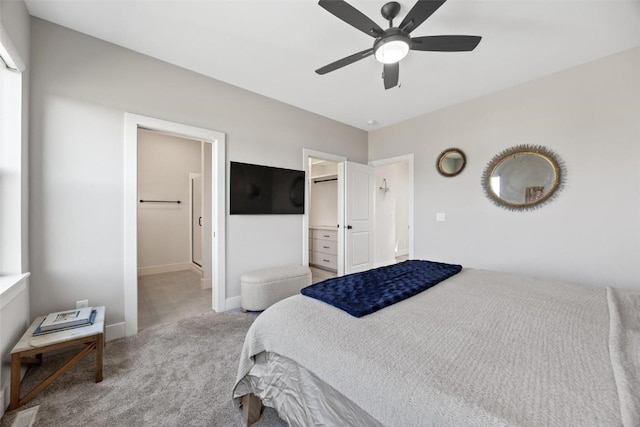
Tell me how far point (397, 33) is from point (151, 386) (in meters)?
2.84

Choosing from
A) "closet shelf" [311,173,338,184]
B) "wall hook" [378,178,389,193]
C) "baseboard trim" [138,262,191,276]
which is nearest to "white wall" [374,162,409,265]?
Answer: "wall hook" [378,178,389,193]

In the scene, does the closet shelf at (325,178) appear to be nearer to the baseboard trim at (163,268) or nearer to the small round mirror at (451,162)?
the small round mirror at (451,162)

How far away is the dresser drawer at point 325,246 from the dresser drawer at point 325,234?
6 cm

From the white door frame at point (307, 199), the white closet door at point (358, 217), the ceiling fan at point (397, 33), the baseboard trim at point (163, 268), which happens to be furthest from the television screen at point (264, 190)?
the baseboard trim at point (163, 268)

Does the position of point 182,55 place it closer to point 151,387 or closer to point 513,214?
point 151,387

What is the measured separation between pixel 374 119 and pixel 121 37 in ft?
10.6

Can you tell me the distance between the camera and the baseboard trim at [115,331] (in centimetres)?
223

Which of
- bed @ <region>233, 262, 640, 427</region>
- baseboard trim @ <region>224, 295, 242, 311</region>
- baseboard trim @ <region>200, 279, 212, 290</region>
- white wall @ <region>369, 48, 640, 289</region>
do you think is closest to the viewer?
bed @ <region>233, 262, 640, 427</region>

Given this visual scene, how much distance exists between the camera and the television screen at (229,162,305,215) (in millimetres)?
3051

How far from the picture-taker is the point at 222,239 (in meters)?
2.92

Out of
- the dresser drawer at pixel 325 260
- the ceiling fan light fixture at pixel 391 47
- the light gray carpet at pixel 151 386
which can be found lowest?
the light gray carpet at pixel 151 386

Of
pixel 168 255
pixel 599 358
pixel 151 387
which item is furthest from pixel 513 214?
Result: pixel 168 255

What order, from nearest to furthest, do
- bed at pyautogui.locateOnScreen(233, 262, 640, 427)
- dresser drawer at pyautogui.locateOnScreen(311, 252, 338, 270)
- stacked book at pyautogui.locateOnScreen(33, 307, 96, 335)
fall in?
bed at pyautogui.locateOnScreen(233, 262, 640, 427)
stacked book at pyautogui.locateOnScreen(33, 307, 96, 335)
dresser drawer at pyautogui.locateOnScreen(311, 252, 338, 270)

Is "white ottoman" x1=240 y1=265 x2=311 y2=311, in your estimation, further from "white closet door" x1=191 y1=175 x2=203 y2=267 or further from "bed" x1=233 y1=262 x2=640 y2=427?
"white closet door" x1=191 y1=175 x2=203 y2=267
